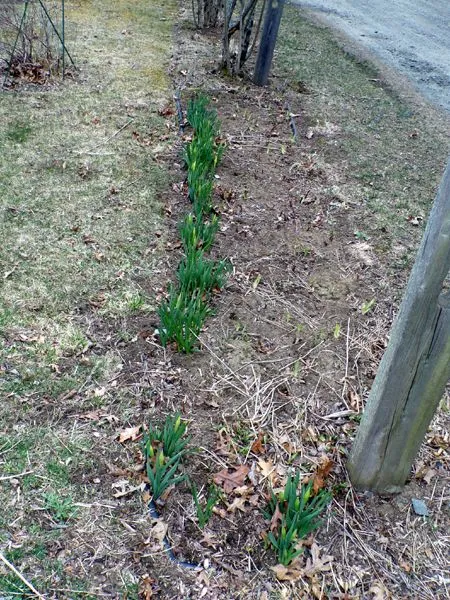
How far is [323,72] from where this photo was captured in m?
6.92

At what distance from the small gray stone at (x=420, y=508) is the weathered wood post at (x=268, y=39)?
5155 millimetres

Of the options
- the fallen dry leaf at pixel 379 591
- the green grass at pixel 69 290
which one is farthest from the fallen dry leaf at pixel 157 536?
the fallen dry leaf at pixel 379 591

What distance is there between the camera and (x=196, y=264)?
2.89m

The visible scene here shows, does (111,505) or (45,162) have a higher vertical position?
(45,162)

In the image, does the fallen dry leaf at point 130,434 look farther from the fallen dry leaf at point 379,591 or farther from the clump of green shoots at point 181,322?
the fallen dry leaf at point 379,591

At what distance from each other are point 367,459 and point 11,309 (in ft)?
6.51

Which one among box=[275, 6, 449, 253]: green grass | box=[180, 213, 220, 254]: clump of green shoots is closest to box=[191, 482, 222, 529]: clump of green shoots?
box=[180, 213, 220, 254]: clump of green shoots

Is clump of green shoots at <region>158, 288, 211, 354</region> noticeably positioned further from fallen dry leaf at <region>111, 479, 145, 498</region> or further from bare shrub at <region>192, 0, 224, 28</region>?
bare shrub at <region>192, 0, 224, 28</region>

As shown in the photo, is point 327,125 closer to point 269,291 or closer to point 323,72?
point 323,72

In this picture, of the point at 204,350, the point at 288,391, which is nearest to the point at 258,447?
the point at 288,391

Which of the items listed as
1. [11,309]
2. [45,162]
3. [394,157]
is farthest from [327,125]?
[11,309]

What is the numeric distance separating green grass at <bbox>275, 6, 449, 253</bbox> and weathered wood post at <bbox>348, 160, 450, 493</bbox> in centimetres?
199

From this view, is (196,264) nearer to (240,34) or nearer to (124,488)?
(124,488)

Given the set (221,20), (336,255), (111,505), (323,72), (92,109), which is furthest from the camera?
(221,20)
